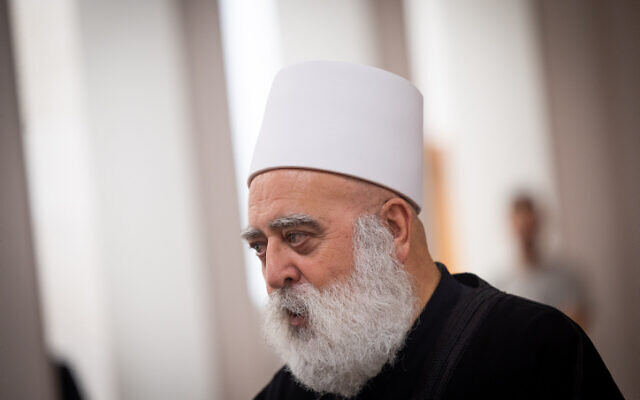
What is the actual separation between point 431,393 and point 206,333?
314 centimetres

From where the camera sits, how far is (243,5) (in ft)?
15.5

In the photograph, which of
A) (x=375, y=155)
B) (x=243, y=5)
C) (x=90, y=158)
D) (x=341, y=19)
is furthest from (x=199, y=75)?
(x=375, y=155)

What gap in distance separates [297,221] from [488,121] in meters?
3.96

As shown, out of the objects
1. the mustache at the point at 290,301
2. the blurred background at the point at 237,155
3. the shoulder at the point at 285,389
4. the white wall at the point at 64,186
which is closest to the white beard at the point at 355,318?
the mustache at the point at 290,301

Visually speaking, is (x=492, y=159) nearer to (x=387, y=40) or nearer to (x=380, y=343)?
(x=387, y=40)

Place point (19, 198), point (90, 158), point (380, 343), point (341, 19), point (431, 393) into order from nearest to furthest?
1. point (431, 393)
2. point (380, 343)
3. point (19, 198)
4. point (90, 158)
5. point (341, 19)

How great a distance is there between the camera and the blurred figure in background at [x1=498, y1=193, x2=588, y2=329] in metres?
3.50

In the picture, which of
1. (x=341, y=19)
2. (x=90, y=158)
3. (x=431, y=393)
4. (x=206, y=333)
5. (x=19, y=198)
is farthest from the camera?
(x=341, y=19)

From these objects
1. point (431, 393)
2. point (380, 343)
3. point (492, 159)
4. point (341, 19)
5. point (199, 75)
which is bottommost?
point (431, 393)

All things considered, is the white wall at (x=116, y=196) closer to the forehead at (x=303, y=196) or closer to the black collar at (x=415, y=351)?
the forehead at (x=303, y=196)

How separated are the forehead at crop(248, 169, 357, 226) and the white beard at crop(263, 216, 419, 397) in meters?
0.09

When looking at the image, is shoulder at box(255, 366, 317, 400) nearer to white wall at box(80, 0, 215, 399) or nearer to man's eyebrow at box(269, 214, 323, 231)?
man's eyebrow at box(269, 214, 323, 231)

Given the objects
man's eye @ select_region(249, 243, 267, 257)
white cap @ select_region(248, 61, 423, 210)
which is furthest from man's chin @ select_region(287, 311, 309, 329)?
white cap @ select_region(248, 61, 423, 210)

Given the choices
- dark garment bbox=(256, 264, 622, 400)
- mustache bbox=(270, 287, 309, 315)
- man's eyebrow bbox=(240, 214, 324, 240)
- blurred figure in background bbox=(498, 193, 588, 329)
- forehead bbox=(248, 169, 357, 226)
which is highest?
forehead bbox=(248, 169, 357, 226)
